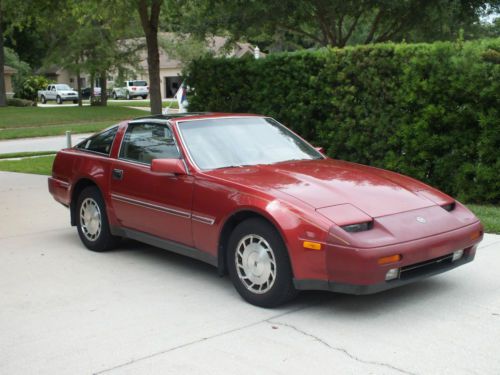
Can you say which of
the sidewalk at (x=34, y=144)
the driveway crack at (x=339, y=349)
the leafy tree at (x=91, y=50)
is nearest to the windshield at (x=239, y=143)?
the driveway crack at (x=339, y=349)

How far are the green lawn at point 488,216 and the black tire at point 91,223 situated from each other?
13.9 feet

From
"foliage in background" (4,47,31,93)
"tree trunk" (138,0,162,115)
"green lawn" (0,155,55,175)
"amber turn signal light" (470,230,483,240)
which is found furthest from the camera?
"foliage in background" (4,47,31,93)

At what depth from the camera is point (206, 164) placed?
586 cm

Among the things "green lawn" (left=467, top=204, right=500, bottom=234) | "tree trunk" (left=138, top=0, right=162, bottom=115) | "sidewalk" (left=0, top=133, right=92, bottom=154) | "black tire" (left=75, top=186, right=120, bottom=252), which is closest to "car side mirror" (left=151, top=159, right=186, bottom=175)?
"black tire" (left=75, top=186, right=120, bottom=252)

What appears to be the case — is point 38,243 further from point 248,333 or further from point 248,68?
point 248,68

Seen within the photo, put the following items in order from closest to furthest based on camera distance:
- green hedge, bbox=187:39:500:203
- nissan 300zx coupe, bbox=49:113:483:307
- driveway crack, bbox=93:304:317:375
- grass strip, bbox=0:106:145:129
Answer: driveway crack, bbox=93:304:317:375
nissan 300zx coupe, bbox=49:113:483:307
green hedge, bbox=187:39:500:203
grass strip, bbox=0:106:145:129

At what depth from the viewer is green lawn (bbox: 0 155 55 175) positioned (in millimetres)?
14538

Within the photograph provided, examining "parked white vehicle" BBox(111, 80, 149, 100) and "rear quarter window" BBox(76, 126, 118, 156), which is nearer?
"rear quarter window" BBox(76, 126, 118, 156)

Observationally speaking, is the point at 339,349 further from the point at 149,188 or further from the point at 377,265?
the point at 149,188

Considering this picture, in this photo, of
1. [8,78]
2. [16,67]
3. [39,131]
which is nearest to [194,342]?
[39,131]

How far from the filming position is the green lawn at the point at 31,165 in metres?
14.5

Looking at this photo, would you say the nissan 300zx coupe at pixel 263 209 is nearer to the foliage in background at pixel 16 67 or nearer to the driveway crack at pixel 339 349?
the driveway crack at pixel 339 349

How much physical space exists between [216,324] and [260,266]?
22.5 inches

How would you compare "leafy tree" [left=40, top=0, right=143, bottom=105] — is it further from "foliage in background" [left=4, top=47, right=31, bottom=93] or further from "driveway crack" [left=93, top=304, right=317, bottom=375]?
"driveway crack" [left=93, top=304, right=317, bottom=375]
